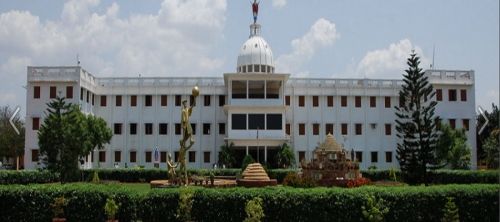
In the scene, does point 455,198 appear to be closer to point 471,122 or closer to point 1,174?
point 1,174

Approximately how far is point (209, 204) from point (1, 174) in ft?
84.9

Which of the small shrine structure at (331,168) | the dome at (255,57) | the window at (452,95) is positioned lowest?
the small shrine structure at (331,168)

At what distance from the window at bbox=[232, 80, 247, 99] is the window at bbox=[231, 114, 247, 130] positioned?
3.25 m

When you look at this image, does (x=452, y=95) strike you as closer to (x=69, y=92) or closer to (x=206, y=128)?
(x=206, y=128)

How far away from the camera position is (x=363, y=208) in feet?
50.5

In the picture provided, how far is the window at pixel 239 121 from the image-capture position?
1970 inches

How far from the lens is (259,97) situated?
2127 inches

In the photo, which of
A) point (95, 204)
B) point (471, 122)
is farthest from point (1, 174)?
point (471, 122)

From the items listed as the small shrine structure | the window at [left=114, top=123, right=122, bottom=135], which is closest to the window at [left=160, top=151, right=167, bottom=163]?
the window at [left=114, top=123, right=122, bottom=135]

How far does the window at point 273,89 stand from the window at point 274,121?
12.7 ft

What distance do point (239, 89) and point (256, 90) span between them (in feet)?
6.42

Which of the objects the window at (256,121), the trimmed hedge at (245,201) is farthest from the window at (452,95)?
the trimmed hedge at (245,201)

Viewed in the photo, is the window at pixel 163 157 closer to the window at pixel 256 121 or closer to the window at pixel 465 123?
the window at pixel 256 121

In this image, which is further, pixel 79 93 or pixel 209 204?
pixel 79 93
